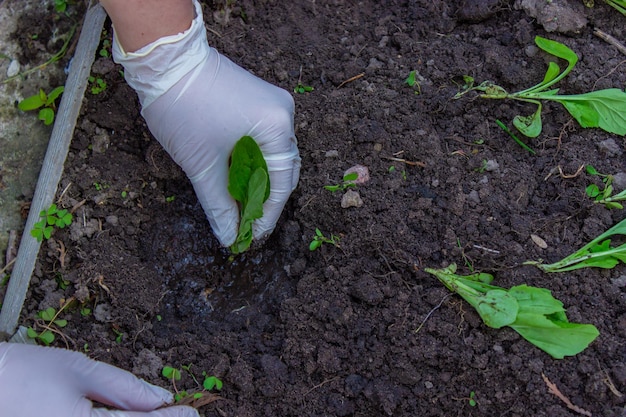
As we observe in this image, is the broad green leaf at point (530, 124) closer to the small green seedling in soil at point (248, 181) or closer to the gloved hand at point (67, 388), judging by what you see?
the small green seedling in soil at point (248, 181)

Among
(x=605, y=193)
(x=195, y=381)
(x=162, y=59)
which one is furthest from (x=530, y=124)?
(x=195, y=381)

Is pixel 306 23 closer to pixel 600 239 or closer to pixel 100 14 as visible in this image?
pixel 100 14

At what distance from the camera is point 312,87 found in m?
2.31

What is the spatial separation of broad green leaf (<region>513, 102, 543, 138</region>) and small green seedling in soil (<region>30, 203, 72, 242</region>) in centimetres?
156

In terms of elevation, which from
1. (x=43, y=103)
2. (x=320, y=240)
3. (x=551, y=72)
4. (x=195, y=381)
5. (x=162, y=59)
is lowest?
(x=195, y=381)

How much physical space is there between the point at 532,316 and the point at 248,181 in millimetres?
975

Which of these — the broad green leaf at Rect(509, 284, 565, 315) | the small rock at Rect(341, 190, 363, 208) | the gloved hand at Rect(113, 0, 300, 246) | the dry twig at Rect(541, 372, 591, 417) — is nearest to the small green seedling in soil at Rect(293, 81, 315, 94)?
the gloved hand at Rect(113, 0, 300, 246)

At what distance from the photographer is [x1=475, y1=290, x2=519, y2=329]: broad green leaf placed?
1.72 metres

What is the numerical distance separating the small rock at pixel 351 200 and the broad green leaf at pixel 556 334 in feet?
2.00

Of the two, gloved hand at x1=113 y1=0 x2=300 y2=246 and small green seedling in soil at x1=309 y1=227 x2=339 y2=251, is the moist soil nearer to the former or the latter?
small green seedling in soil at x1=309 y1=227 x2=339 y2=251

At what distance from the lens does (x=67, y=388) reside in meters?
1.66

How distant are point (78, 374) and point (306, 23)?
1.56 m

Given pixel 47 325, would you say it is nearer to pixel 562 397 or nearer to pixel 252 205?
pixel 252 205

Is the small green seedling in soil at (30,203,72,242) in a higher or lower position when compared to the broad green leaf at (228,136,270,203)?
lower
